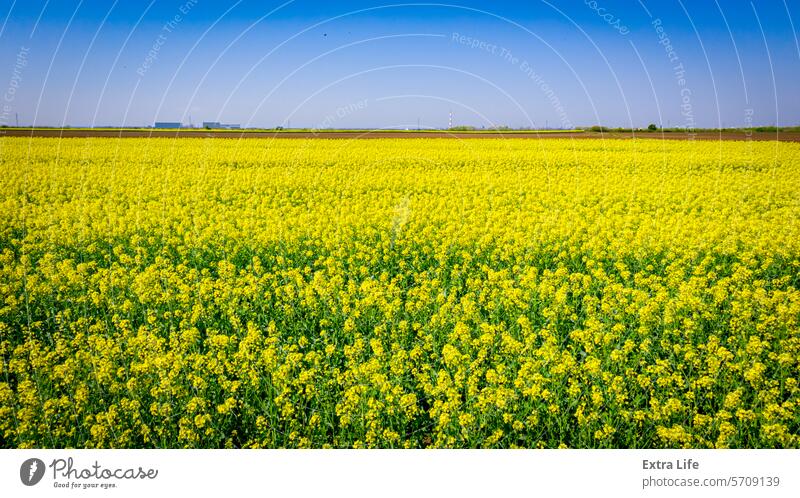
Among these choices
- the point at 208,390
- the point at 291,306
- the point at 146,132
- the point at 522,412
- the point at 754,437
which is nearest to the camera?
the point at 754,437

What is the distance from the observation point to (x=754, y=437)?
12.0 feet

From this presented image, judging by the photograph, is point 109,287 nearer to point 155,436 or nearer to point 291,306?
point 291,306

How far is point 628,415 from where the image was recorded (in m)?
3.70

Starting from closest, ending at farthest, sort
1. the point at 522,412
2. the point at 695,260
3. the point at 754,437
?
the point at 754,437
the point at 522,412
the point at 695,260

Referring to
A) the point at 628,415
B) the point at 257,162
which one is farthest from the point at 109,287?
the point at 257,162

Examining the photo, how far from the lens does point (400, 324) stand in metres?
4.89

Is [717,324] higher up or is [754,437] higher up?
[717,324]

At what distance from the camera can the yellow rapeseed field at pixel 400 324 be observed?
12.5 feet

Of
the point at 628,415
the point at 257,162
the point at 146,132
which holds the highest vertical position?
the point at 146,132

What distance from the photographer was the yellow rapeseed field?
3.81 m
